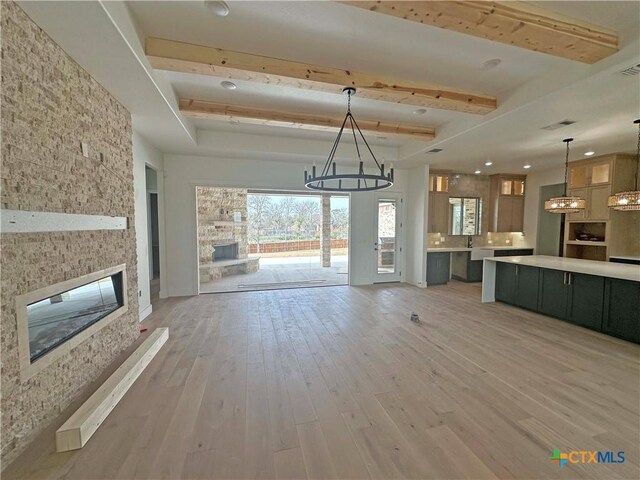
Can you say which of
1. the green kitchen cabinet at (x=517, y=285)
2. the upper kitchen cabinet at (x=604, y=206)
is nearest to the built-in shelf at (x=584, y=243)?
the upper kitchen cabinet at (x=604, y=206)

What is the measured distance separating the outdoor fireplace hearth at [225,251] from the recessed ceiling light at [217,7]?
19.9 ft

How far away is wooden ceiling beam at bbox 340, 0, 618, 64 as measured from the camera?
197cm

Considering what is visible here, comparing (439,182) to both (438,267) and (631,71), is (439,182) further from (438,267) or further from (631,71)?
(631,71)

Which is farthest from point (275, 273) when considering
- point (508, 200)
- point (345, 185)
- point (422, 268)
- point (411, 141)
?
point (508, 200)

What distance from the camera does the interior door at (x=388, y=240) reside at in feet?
23.5

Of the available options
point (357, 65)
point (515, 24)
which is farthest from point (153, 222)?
point (515, 24)

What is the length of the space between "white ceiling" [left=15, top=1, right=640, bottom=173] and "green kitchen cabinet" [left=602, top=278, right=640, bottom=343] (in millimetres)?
2307

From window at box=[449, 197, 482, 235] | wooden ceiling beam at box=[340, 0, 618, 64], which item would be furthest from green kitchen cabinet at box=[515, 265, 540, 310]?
wooden ceiling beam at box=[340, 0, 618, 64]

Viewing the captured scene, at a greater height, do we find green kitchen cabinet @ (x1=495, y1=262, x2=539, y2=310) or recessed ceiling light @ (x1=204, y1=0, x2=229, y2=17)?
recessed ceiling light @ (x1=204, y1=0, x2=229, y2=17)

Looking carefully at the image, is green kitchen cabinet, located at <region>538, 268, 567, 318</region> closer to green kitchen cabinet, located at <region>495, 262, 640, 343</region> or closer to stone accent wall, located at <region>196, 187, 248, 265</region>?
green kitchen cabinet, located at <region>495, 262, 640, 343</region>

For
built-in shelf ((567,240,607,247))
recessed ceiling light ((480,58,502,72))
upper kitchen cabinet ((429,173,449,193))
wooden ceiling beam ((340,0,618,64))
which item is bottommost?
built-in shelf ((567,240,607,247))

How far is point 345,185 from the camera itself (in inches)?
270

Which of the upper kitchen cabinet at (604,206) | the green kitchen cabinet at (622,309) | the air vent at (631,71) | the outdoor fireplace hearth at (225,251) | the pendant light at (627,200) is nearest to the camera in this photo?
the air vent at (631,71)

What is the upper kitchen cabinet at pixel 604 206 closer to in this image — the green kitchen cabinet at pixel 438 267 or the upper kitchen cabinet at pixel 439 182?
the upper kitchen cabinet at pixel 439 182
